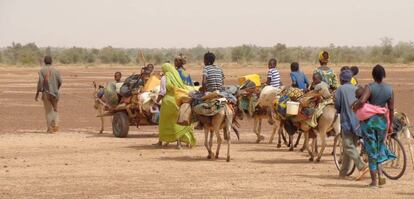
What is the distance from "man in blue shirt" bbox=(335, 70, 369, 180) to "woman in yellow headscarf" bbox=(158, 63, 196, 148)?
17.2 feet

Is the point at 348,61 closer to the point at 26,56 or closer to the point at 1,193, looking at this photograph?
the point at 26,56

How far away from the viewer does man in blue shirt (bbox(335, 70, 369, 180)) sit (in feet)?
52.3

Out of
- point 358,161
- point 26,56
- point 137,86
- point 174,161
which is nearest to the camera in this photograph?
point 358,161

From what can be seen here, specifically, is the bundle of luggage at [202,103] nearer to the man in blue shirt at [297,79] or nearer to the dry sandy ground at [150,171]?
the dry sandy ground at [150,171]

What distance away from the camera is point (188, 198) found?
14219 mm

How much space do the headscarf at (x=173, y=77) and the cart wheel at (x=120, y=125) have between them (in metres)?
3.72

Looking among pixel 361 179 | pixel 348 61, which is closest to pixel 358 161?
pixel 361 179

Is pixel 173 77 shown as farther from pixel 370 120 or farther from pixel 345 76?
pixel 370 120

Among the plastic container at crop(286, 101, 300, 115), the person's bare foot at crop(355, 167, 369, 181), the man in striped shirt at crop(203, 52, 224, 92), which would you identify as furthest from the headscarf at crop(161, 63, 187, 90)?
the person's bare foot at crop(355, 167, 369, 181)

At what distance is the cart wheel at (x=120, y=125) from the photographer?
961 inches

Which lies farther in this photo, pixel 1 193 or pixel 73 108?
pixel 73 108

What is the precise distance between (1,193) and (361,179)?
5.75m

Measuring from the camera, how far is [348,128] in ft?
52.5

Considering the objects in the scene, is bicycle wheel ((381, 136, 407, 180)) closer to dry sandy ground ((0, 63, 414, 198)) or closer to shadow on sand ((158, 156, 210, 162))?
dry sandy ground ((0, 63, 414, 198))
